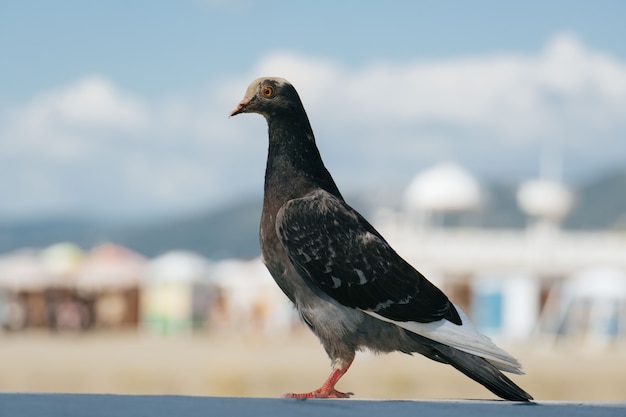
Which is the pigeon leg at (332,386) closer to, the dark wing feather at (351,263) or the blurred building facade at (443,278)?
the dark wing feather at (351,263)

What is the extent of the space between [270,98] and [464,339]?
1.42 meters

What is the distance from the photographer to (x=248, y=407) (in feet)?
13.4

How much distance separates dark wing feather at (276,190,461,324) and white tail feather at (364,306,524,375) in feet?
0.14

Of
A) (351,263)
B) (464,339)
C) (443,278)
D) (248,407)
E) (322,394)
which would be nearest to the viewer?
(248,407)

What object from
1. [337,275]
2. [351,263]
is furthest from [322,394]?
[351,263]

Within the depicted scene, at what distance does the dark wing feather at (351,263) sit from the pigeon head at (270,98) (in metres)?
0.42

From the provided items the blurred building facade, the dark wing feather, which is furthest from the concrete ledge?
the blurred building facade

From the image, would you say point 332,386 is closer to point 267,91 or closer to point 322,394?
point 322,394

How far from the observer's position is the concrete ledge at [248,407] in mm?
3934

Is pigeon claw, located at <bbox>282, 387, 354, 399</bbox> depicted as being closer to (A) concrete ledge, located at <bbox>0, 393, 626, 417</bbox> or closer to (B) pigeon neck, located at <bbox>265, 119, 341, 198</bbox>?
(A) concrete ledge, located at <bbox>0, 393, 626, 417</bbox>

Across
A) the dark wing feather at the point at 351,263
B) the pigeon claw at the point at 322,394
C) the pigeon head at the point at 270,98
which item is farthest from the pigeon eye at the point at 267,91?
the pigeon claw at the point at 322,394

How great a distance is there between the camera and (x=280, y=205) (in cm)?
546

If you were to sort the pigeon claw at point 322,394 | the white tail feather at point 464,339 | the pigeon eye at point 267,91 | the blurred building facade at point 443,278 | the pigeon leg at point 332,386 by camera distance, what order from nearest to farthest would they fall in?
the pigeon claw at point 322,394 < the pigeon leg at point 332,386 < the white tail feather at point 464,339 < the pigeon eye at point 267,91 < the blurred building facade at point 443,278

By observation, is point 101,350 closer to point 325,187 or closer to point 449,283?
point 449,283
